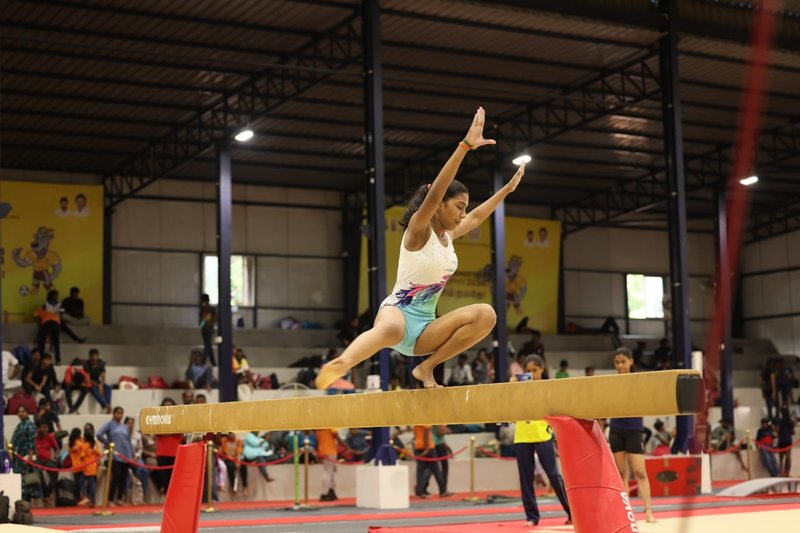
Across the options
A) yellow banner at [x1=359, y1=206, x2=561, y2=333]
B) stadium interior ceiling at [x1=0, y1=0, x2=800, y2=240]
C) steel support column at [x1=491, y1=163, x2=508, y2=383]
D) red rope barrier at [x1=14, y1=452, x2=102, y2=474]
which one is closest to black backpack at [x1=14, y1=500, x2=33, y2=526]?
red rope barrier at [x1=14, y1=452, x2=102, y2=474]

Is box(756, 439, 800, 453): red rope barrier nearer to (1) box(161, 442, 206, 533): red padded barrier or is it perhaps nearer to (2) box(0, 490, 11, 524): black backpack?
(2) box(0, 490, 11, 524): black backpack

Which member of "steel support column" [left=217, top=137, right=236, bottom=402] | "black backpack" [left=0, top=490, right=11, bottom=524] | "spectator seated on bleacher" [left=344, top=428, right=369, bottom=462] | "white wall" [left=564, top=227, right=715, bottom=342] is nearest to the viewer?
"black backpack" [left=0, top=490, right=11, bottom=524]

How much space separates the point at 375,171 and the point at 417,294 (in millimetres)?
10066

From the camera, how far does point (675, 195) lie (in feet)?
61.7

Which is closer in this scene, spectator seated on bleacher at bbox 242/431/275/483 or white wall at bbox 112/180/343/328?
spectator seated on bleacher at bbox 242/431/275/483

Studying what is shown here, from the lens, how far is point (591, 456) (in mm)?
5137

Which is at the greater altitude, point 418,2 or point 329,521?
point 418,2

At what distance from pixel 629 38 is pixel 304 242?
38.8 ft

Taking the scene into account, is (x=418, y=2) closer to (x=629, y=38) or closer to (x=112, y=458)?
(x=629, y=38)

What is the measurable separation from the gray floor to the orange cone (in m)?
6.67

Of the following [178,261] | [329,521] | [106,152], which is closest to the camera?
[329,521]

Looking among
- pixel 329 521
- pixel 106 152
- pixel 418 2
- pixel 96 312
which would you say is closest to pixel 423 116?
pixel 418 2

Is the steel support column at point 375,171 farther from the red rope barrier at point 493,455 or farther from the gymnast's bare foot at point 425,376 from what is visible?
the gymnast's bare foot at point 425,376

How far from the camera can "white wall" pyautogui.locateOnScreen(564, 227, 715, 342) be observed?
1247 inches
